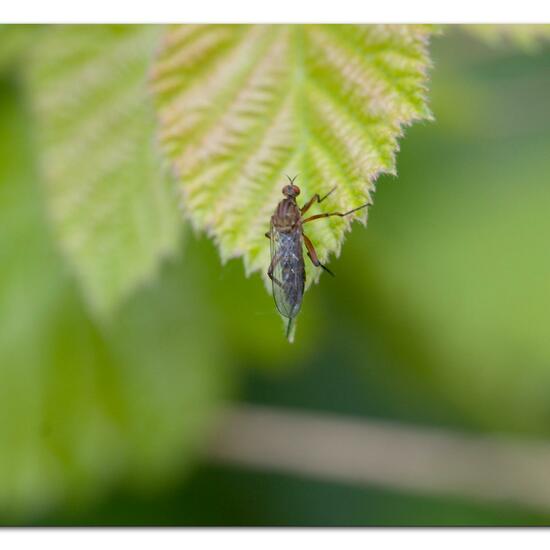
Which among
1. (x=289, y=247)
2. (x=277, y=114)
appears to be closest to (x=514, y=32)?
(x=277, y=114)

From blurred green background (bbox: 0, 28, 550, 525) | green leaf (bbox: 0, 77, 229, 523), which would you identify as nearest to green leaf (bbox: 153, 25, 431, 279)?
blurred green background (bbox: 0, 28, 550, 525)

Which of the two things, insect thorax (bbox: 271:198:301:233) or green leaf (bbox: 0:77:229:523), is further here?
green leaf (bbox: 0:77:229:523)

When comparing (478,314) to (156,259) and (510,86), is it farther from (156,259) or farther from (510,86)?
(156,259)

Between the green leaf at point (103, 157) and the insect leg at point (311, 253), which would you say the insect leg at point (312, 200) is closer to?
the insect leg at point (311, 253)

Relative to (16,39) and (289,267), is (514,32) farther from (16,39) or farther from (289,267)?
(16,39)

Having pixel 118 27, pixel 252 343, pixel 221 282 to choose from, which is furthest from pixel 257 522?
pixel 118 27

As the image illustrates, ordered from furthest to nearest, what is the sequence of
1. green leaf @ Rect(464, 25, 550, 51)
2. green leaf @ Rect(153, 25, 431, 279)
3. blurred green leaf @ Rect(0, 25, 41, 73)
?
blurred green leaf @ Rect(0, 25, 41, 73) → green leaf @ Rect(464, 25, 550, 51) → green leaf @ Rect(153, 25, 431, 279)

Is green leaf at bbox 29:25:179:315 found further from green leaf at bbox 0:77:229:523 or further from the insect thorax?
green leaf at bbox 0:77:229:523
